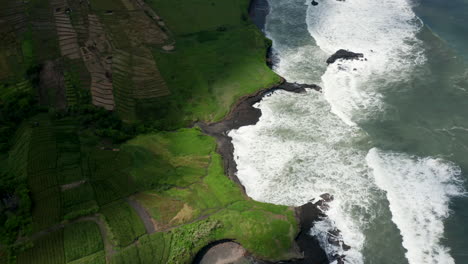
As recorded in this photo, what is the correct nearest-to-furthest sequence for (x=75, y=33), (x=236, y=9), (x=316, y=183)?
1. (x=316, y=183)
2. (x=75, y=33)
3. (x=236, y=9)

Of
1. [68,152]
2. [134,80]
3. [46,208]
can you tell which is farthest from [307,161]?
[46,208]

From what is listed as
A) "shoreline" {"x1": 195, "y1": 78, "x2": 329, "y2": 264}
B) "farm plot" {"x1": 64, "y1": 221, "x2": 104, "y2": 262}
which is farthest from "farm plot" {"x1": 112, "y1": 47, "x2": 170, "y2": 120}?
"farm plot" {"x1": 64, "y1": 221, "x2": 104, "y2": 262}

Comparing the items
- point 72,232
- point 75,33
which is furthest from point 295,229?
point 75,33

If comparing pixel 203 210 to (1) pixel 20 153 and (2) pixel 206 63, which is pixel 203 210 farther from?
(2) pixel 206 63

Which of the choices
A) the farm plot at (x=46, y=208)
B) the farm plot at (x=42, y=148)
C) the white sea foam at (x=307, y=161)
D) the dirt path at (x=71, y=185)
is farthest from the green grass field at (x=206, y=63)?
the farm plot at (x=46, y=208)

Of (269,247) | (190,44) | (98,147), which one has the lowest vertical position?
(269,247)

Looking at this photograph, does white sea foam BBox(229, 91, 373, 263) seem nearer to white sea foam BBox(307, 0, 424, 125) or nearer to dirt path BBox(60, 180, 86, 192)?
white sea foam BBox(307, 0, 424, 125)

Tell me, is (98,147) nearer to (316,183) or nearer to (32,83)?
(32,83)
